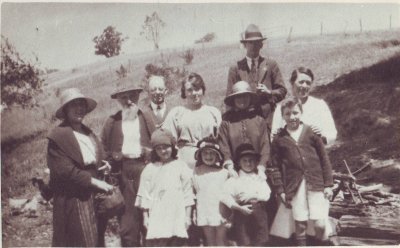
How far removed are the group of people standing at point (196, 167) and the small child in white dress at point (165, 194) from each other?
1 cm

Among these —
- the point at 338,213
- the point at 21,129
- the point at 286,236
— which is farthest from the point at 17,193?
the point at 338,213

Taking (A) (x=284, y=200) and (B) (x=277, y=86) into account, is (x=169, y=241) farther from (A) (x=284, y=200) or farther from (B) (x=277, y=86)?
(B) (x=277, y=86)

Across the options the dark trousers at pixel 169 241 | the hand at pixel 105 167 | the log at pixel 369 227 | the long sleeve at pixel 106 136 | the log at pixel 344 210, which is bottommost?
the log at pixel 369 227

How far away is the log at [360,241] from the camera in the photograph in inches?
233

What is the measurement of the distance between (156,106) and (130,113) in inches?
11.8

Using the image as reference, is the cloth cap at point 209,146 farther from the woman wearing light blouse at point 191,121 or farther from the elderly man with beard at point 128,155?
the elderly man with beard at point 128,155

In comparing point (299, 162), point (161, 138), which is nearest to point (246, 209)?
point (299, 162)

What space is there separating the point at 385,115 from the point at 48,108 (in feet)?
14.5

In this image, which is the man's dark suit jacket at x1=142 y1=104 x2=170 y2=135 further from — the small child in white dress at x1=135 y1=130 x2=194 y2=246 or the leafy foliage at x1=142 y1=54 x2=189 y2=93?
the leafy foliage at x1=142 y1=54 x2=189 y2=93

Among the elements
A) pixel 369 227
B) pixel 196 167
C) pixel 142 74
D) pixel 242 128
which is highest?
pixel 142 74

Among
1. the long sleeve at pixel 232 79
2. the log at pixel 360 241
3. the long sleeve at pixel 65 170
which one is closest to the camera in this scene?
the long sleeve at pixel 65 170

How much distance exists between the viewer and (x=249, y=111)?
17.6ft

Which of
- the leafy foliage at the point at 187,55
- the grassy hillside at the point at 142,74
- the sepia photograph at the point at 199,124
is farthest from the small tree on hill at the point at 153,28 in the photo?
the leafy foliage at the point at 187,55

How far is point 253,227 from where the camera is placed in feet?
17.0
